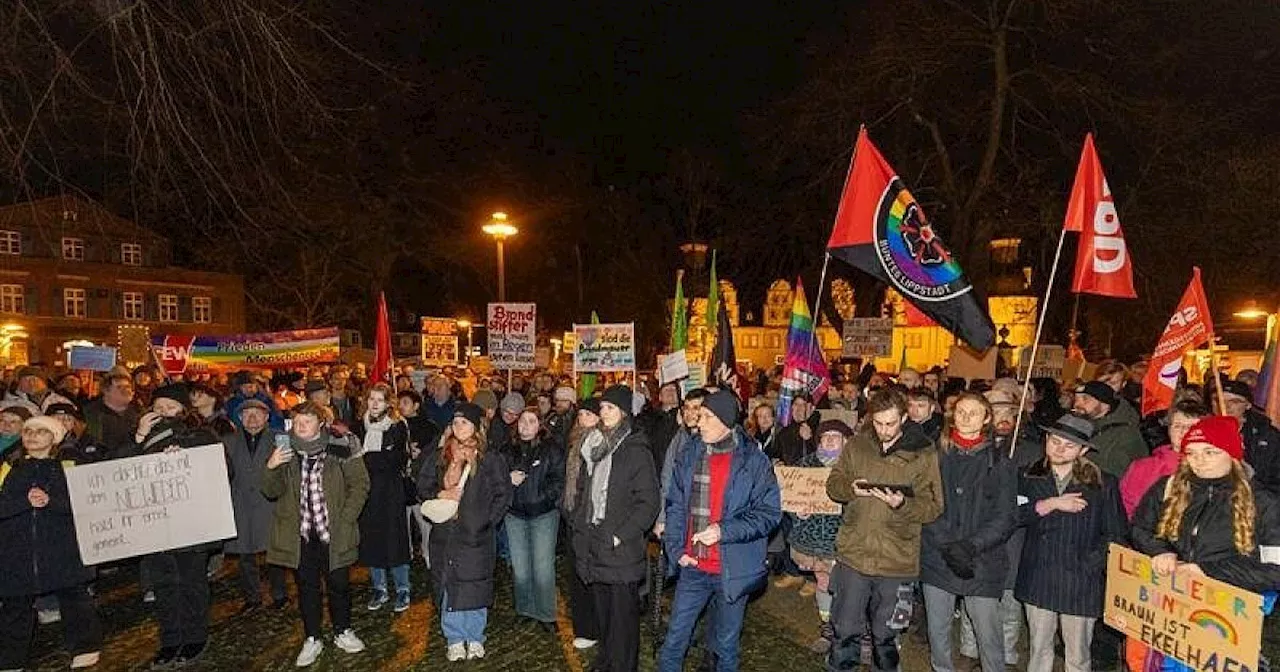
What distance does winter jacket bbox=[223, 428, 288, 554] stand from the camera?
25.0ft

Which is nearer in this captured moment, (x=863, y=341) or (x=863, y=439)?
(x=863, y=439)

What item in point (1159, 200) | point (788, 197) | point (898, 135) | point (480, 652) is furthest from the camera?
point (788, 197)

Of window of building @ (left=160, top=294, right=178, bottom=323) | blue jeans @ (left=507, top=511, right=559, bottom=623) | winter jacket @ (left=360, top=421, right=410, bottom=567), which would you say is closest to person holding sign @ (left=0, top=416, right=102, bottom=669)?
winter jacket @ (left=360, top=421, right=410, bottom=567)

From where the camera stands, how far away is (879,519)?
17.4 feet

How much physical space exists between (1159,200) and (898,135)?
6.40 metres

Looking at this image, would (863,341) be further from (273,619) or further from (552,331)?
(552,331)

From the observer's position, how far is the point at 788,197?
1524 inches

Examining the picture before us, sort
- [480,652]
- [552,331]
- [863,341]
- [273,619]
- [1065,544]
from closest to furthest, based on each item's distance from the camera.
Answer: [1065,544] → [480,652] → [273,619] → [863,341] → [552,331]

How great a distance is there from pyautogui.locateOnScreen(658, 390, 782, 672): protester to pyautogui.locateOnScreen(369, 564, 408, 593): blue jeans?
3.17 meters

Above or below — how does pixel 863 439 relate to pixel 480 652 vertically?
above

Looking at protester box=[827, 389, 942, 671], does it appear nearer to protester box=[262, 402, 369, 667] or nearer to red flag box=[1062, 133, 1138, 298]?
red flag box=[1062, 133, 1138, 298]

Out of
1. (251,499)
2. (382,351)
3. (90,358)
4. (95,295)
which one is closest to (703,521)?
(251,499)

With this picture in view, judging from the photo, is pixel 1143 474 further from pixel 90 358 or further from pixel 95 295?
pixel 95 295

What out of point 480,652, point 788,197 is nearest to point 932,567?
point 480,652
